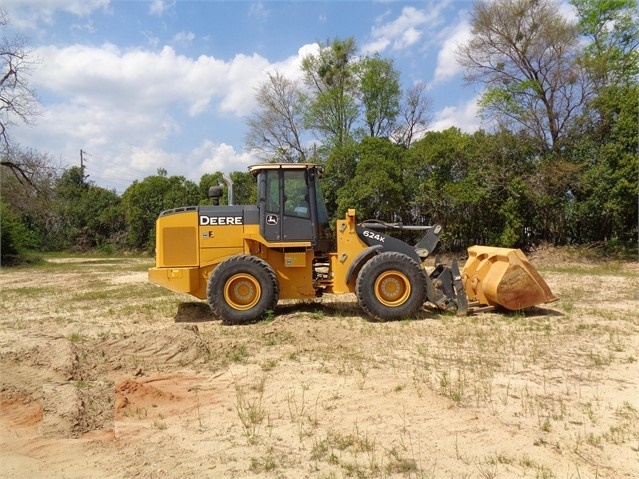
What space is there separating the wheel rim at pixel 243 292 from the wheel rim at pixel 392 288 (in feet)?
6.38

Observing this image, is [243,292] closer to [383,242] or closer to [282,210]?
[282,210]

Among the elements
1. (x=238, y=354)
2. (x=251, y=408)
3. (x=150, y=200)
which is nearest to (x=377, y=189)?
(x=238, y=354)

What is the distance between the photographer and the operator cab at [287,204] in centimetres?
888

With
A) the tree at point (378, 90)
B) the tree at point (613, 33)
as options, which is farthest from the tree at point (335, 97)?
the tree at point (613, 33)

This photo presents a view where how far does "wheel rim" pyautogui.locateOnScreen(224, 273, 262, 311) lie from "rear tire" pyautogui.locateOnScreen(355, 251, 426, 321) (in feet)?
5.40

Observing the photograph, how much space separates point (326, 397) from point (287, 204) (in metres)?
4.57

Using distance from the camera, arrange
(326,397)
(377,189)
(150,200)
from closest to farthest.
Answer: (326,397) < (377,189) < (150,200)

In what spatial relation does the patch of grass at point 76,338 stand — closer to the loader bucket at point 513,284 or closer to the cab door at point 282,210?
the cab door at point 282,210

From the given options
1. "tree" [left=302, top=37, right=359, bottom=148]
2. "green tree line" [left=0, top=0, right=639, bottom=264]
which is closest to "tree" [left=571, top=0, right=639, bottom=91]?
"green tree line" [left=0, top=0, right=639, bottom=264]

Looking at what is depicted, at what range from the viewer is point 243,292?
8.55 m

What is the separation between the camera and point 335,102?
119ft

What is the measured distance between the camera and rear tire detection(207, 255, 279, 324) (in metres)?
8.43

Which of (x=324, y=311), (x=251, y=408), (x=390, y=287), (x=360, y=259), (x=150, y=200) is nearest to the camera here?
(x=251, y=408)

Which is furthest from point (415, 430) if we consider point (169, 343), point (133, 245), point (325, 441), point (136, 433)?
point (133, 245)
